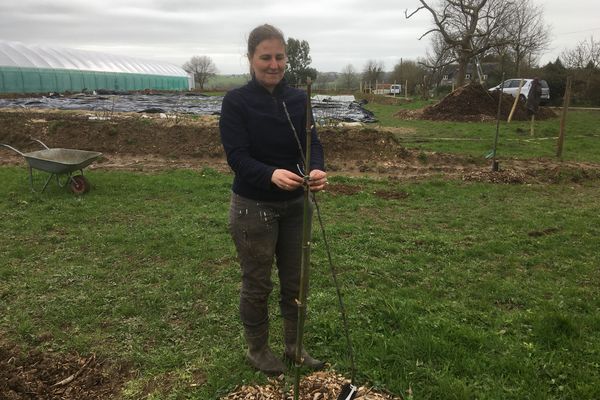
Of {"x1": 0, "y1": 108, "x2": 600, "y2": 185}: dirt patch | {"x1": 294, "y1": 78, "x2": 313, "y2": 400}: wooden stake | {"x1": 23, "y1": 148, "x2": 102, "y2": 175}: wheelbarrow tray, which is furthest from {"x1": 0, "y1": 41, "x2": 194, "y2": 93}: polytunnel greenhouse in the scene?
{"x1": 294, "y1": 78, "x2": 313, "y2": 400}: wooden stake

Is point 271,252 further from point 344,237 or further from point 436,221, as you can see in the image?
point 436,221

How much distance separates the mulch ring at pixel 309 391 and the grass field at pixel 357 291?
0.10 meters

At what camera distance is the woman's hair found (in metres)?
2.42

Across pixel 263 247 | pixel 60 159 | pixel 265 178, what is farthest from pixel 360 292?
pixel 60 159

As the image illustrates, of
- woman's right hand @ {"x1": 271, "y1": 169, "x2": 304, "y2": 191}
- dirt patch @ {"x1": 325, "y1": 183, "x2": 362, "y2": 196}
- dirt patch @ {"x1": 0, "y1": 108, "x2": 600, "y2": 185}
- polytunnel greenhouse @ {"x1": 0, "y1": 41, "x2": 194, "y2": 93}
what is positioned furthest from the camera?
polytunnel greenhouse @ {"x1": 0, "y1": 41, "x2": 194, "y2": 93}

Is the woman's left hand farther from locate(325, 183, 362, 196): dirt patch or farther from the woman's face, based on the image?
locate(325, 183, 362, 196): dirt patch

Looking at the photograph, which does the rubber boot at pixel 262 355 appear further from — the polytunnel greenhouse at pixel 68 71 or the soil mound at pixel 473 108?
the polytunnel greenhouse at pixel 68 71

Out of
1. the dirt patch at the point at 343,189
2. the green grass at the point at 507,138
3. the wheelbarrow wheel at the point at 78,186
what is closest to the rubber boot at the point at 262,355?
the dirt patch at the point at 343,189

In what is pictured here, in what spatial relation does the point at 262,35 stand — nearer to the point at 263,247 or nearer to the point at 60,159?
the point at 263,247

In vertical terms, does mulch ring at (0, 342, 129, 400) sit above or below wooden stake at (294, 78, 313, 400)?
below

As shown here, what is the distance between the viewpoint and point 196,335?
3.56 metres

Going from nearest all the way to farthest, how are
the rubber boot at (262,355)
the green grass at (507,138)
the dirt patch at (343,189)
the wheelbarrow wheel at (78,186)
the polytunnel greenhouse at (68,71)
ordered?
the rubber boot at (262,355) → the wheelbarrow wheel at (78,186) → the dirt patch at (343,189) → the green grass at (507,138) → the polytunnel greenhouse at (68,71)

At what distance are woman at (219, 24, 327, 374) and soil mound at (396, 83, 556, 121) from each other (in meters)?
20.3

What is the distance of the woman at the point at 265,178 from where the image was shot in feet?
7.96
